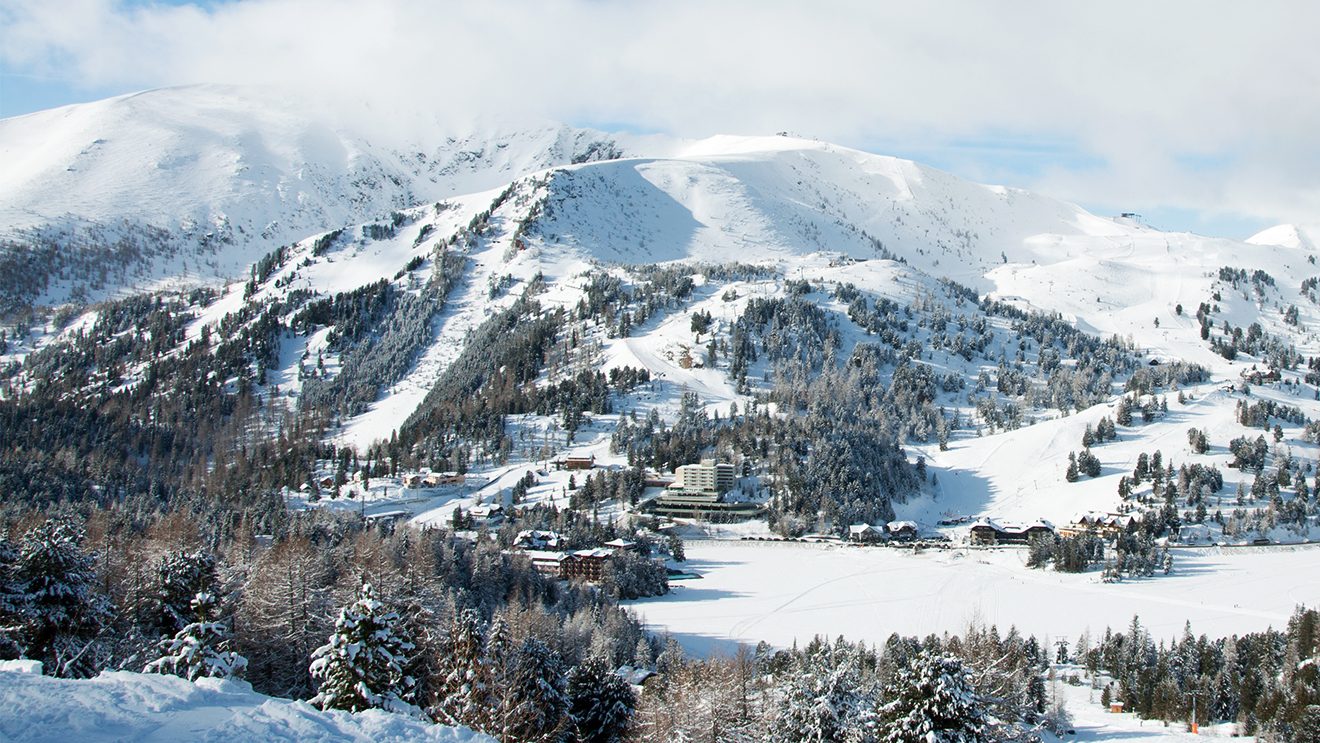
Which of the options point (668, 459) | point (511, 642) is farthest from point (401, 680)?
point (668, 459)

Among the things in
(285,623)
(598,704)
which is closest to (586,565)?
(285,623)

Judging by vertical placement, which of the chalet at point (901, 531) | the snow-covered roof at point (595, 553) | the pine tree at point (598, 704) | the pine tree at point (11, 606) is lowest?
the pine tree at point (598, 704)

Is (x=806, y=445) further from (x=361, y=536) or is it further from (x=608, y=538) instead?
(x=361, y=536)

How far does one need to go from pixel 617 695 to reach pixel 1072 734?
104 feet

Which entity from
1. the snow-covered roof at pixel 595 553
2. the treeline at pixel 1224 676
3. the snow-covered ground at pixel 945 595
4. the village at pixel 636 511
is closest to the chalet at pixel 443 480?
the village at pixel 636 511

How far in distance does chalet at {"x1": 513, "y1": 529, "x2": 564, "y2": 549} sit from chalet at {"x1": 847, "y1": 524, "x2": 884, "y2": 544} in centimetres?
3932

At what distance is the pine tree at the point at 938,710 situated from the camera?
29.9 m

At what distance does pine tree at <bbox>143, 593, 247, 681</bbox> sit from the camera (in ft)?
121

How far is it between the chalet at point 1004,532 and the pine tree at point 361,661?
337ft

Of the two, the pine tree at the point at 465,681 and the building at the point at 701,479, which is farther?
the building at the point at 701,479

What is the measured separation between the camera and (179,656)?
3697cm

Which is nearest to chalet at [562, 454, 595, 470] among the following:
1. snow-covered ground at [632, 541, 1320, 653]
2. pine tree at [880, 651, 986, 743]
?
snow-covered ground at [632, 541, 1320, 653]

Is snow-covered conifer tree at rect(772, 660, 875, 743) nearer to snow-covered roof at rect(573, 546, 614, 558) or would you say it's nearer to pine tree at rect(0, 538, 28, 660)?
pine tree at rect(0, 538, 28, 660)

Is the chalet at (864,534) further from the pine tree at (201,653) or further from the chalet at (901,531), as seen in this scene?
the pine tree at (201,653)
